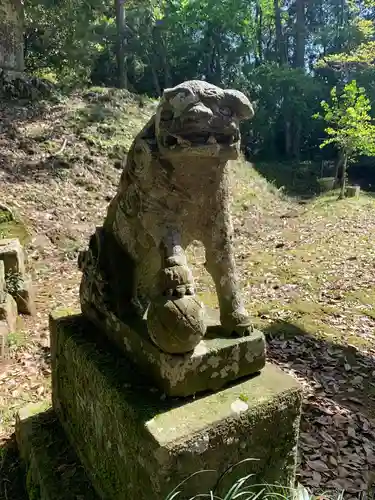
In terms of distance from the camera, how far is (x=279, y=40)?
866 inches

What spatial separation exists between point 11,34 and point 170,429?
1135cm

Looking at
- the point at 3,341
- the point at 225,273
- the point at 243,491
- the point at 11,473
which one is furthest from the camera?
the point at 3,341

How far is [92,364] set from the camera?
1.99 m

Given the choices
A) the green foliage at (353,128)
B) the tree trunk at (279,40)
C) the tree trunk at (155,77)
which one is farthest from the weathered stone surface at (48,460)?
the tree trunk at (279,40)

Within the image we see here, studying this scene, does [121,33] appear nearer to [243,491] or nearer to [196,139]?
[196,139]

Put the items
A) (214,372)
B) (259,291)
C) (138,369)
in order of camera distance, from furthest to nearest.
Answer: (259,291) → (138,369) → (214,372)

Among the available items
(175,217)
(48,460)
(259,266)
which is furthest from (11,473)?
(259,266)

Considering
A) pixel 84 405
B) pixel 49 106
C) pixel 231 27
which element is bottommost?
pixel 84 405

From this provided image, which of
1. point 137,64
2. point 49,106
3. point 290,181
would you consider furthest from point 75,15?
point 290,181

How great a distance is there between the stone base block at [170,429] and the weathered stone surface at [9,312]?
77.0 inches

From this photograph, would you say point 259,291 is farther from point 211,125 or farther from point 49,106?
point 49,106

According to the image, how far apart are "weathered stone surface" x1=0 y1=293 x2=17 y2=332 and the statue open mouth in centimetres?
289

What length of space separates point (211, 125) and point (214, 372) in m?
0.97

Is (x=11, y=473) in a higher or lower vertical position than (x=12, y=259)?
lower
